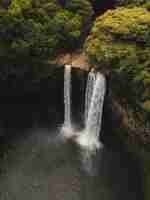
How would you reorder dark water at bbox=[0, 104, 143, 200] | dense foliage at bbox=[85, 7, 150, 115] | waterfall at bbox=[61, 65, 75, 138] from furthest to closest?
waterfall at bbox=[61, 65, 75, 138]
dense foliage at bbox=[85, 7, 150, 115]
dark water at bbox=[0, 104, 143, 200]

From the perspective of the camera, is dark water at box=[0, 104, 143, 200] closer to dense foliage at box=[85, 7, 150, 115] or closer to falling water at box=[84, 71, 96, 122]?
falling water at box=[84, 71, 96, 122]

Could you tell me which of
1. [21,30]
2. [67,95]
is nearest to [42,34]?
[21,30]

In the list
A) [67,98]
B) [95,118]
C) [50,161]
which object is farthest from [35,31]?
[50,161]

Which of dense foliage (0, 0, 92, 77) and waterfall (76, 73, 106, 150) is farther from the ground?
dense foliage (0, 0, 92, 77)

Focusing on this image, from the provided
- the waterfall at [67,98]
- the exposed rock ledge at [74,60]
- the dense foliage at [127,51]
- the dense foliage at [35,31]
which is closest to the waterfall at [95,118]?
the dense foliage at [127,51]

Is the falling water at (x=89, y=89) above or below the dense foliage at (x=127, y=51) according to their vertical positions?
below

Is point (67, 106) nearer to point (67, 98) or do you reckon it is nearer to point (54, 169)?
point (67, 98)

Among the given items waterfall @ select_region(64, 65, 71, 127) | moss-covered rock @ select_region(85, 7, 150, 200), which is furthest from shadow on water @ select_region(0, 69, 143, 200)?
moss-covered rock @ select_region(85, 7, 150, 200)

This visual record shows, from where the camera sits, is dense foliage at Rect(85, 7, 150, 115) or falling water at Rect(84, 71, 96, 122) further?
falling water at Rect(84, 71, 96, 122)

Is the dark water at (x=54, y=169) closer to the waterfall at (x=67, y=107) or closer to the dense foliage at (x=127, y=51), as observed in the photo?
the waterfall at (x=67, y=107)
